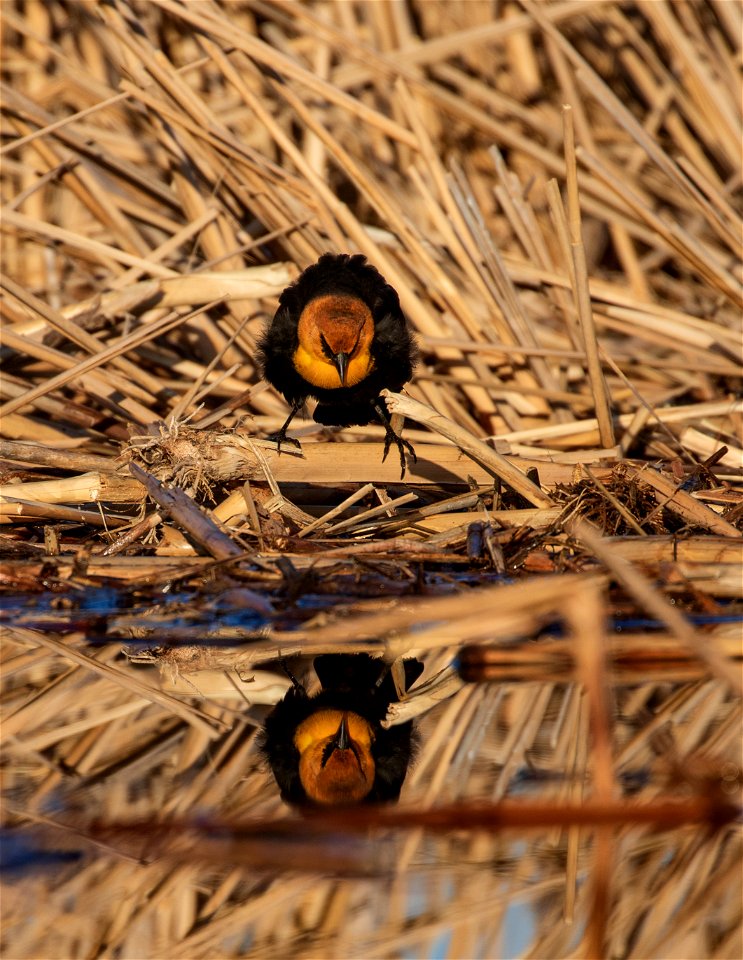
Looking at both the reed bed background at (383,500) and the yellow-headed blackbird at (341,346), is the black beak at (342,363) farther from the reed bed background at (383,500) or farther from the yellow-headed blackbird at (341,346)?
the reed bed background at (383,500)

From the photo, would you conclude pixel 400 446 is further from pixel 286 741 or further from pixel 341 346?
pixel 286 741

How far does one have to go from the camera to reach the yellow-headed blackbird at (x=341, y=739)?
1883 mm

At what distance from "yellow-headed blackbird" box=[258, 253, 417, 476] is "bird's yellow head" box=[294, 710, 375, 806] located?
66.1 inches

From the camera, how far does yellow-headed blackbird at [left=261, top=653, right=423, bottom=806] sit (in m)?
1.88

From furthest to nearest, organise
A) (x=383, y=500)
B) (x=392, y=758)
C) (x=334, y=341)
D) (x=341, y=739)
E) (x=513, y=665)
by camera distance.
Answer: (x=334, y=341), (x=383, y=500), (x=513, y=665), (x=341, y=739), (x=392, y=758)

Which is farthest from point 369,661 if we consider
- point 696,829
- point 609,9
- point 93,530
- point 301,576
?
point 609,9

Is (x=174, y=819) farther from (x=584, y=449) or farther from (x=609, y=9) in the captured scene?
(x=609, y=9)

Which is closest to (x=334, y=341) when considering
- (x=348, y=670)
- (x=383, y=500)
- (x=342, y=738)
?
(x=383, y=500)

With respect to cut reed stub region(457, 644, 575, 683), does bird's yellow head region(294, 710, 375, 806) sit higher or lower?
lower

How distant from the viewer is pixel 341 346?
3.79m

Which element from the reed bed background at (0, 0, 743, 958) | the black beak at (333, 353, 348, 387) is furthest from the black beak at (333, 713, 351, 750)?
the black beak at (333, 353, 348, 387)

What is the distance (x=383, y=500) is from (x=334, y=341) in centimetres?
57

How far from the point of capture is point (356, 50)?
5008 millimetres

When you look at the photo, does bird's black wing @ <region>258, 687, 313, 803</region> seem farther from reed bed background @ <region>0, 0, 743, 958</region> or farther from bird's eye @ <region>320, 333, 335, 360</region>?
bird's eye @ <region>320, 333, 335, 360</region>
